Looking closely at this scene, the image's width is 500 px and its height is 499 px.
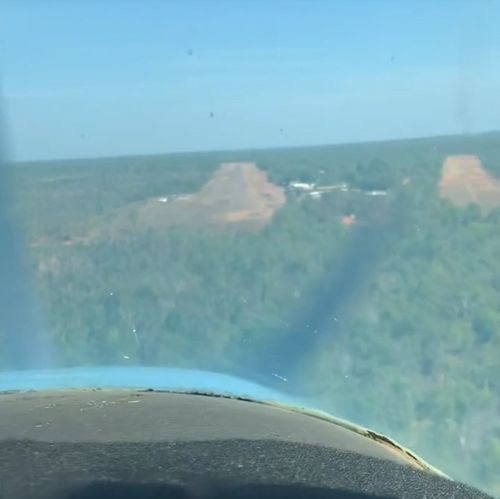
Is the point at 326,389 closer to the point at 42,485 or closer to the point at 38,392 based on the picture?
the point at 38,392

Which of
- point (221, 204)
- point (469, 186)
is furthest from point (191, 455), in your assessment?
point (469, 186)

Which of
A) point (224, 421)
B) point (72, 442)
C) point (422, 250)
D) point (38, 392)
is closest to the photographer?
point (72, 442)

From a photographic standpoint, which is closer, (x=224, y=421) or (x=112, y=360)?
(x=224, y=421)

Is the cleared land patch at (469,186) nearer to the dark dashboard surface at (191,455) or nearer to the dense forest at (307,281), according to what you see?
the dense forest at (307,281)

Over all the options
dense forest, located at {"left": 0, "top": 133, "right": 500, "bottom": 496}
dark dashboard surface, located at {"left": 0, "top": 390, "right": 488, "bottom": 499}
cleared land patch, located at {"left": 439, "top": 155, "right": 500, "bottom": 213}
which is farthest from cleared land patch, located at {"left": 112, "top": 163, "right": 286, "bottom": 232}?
dark dashboard surface, located at {"left": 0, "top": 390, "right": 488, "bottom": 499}

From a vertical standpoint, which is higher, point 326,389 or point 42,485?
point 42,485

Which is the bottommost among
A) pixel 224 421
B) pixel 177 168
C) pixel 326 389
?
pixel 326 389

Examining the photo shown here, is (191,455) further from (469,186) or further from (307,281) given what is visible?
(469,186)

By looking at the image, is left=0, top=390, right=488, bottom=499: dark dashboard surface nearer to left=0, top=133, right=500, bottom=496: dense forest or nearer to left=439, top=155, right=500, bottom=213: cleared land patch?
left=0, top=133, right=500, bottom=496: dense forest

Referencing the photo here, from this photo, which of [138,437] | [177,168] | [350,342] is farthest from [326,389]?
[138,437]
